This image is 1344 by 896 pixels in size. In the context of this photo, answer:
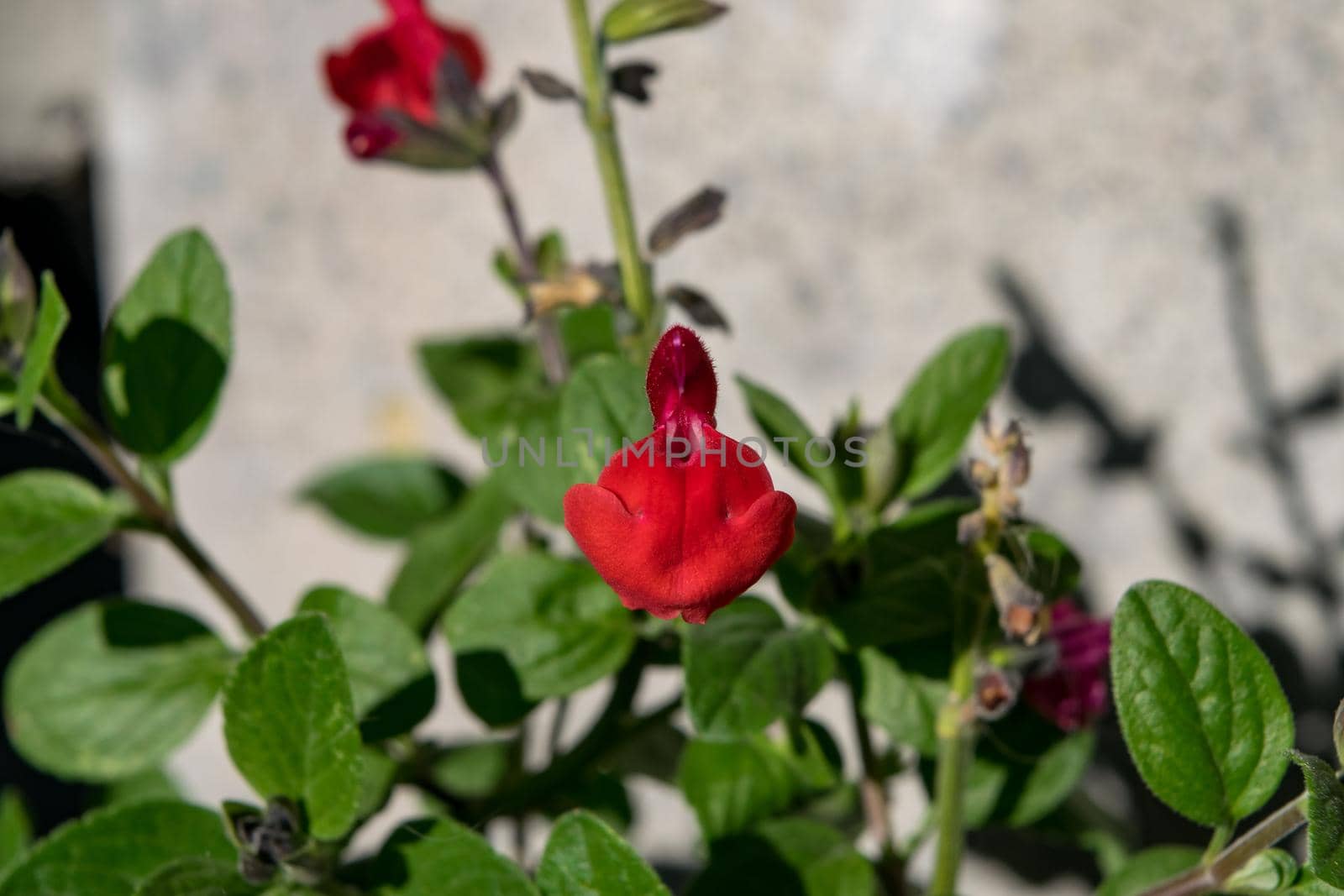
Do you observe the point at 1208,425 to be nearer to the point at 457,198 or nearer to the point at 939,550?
the point at 939,550

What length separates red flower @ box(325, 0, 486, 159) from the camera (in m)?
0.70

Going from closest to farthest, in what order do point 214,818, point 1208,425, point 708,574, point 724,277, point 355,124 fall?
point 708,574
point 214,818
point 355,124
point 1208,425
point 724,277

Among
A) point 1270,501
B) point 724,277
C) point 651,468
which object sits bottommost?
point 1270,501

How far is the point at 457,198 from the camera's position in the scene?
1.06 metres

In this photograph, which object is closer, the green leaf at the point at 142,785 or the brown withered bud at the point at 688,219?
the brown withered bud at the point at 688,219

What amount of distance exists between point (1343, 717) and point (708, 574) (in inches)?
8.3

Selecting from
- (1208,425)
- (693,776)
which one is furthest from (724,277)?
(693,776)

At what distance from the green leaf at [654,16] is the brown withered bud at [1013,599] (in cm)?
26

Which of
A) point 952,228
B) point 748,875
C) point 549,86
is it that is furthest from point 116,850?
point 952,228

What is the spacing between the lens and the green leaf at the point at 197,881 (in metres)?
0.45

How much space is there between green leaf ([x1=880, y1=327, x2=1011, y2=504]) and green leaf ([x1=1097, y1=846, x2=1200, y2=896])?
190 millimetres

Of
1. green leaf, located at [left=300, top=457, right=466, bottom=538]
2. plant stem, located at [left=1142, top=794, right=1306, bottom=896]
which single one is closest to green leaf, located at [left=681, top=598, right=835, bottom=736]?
plant stem, located at [left=1142, top=794, right=1306, bottom=896]

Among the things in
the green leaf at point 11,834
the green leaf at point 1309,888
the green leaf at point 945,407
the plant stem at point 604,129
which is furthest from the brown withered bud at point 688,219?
the green leaf at point 11,834

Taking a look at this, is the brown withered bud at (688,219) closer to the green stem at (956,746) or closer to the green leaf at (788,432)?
the green leaf at (788,432)
